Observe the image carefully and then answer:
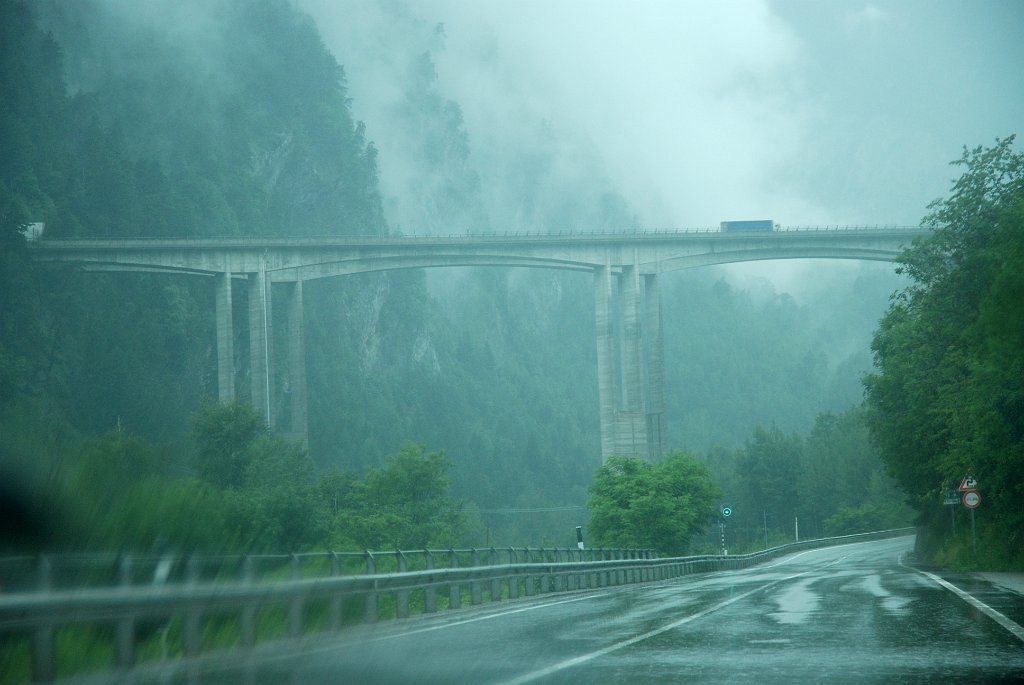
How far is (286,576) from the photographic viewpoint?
40.2 feet

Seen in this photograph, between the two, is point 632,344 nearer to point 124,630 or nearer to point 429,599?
point 429,599

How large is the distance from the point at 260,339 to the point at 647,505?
2977 centimetres

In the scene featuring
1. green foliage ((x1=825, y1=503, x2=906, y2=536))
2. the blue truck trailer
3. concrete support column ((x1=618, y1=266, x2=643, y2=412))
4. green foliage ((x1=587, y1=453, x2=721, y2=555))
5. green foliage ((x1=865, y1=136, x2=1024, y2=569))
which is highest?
the blue truck trailer

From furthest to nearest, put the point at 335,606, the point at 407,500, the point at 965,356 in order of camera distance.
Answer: the point at 407,500
the point at 965,356
the point at 335,606

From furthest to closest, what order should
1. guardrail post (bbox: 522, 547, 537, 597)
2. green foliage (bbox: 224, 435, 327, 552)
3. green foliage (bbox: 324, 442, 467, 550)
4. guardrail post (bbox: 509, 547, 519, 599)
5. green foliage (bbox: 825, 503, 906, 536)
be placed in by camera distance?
1. green foliage (bbox: 825, 503, 906, 536)
2. green foliage (bbox: 324, 442, 467, 550)
3. guardrail post (bbox: 522, 547, 537, 597)
4. guardrail post (bbox: 509, 547, 519, 599)
5. green foliage (bbox: 224, 435, 327, 552)

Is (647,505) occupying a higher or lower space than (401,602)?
lower

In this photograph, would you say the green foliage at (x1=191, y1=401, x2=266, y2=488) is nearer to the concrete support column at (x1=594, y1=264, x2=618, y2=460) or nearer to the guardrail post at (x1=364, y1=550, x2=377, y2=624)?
the concrete support column at (x1=594, y1=264, x2=618, y2=460)

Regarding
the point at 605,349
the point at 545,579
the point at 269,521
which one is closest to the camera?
the point at 269,521

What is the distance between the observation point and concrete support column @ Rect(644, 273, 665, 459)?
312 feet

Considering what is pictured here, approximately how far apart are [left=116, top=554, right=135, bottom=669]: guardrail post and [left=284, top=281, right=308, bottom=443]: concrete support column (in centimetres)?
8342

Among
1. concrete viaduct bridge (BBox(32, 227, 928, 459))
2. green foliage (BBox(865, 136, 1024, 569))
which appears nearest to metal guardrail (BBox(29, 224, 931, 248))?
concrete viaduct bridge (BBox(32, 227, 928, 459))

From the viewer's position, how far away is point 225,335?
8912 cm

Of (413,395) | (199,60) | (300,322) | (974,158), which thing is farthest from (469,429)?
(974,158)

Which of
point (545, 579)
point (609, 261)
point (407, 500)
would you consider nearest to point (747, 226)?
point (609, 261)
